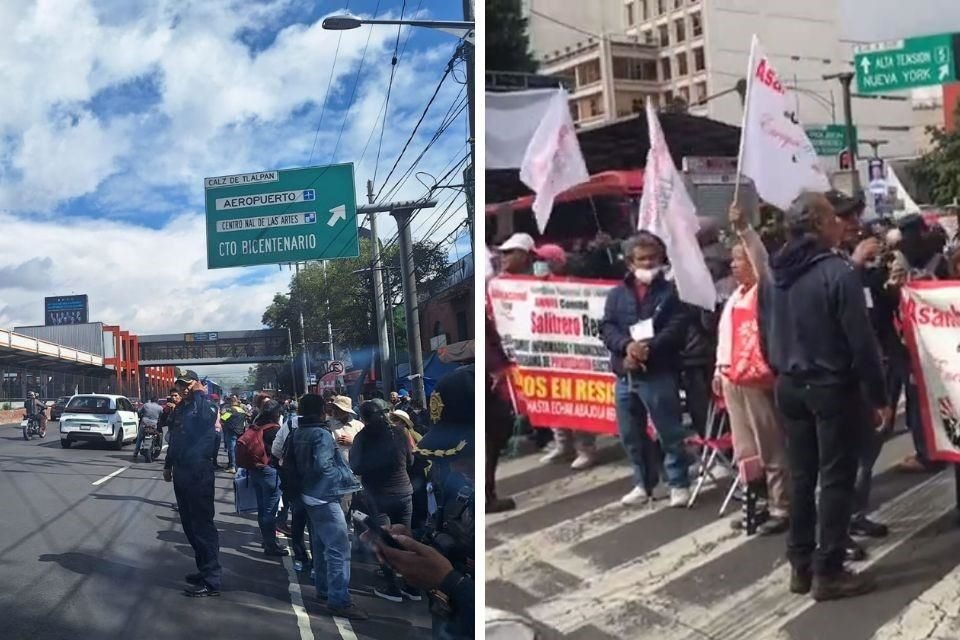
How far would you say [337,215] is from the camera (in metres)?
1.71

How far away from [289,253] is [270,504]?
0.50 metres

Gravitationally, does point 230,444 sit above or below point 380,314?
below

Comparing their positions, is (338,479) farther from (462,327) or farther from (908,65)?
(908,65)

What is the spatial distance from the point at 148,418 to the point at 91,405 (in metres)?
0.12

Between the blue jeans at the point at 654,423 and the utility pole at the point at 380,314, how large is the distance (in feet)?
1.57

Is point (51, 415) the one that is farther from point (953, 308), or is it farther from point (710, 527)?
point (953, 308)

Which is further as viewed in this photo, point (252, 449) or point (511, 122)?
point (252, 449)

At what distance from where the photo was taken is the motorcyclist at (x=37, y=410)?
1796 millimetres

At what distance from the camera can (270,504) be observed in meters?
1.77

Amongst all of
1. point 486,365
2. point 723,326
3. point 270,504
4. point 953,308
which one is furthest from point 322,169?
point 953,308

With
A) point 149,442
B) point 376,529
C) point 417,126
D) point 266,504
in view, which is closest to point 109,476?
point 149,442

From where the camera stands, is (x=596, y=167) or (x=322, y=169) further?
(x=322, y=169)

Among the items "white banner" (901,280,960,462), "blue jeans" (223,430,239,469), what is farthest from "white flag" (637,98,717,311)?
"blue jeans" (223,430,239,469)

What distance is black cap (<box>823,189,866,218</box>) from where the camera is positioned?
4.93 ft
